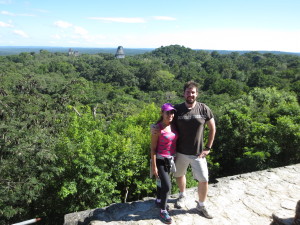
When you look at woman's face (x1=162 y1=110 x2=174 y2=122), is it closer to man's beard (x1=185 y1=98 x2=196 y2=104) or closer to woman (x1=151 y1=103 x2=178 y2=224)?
woman (x1=151 y1=103 x2=178 y2=224)

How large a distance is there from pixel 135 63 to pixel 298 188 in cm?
8570

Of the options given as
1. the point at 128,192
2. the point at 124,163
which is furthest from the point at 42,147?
the point at 128,192

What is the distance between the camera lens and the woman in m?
3.50

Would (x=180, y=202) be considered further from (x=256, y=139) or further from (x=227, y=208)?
(x=256, y=139)

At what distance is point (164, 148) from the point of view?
3.56 metres

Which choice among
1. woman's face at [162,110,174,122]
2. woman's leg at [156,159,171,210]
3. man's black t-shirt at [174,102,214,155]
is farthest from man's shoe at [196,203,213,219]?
woman's face at [162,110,174,122]

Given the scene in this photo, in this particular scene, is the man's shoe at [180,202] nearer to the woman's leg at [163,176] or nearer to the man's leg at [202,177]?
the man's leg at [202,177]

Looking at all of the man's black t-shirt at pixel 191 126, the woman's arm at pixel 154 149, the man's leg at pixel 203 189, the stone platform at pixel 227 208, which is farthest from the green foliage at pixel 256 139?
the woman's arm at pixel 154 149

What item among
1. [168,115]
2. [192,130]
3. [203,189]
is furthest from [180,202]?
[168,115]

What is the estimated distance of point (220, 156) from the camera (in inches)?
504

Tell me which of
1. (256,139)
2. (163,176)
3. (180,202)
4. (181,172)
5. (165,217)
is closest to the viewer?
(163,176)

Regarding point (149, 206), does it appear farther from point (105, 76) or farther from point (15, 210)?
point (105, 76)

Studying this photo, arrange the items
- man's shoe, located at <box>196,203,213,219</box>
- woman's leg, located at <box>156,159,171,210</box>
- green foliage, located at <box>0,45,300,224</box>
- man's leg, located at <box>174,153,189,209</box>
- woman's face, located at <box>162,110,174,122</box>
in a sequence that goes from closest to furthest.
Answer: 1. woman's face, located at <box>162,110,174,122</box>
2. woman's leg, located at <box>156,159,171,210</box>
3. man's leg, located at <box>174,153,189,209</box>
4. man's shoe, located at <box>196,203,213,219</box>
5. green foliage, located at <box>0,45,300,224</box>

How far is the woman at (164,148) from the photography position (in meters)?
3.50
